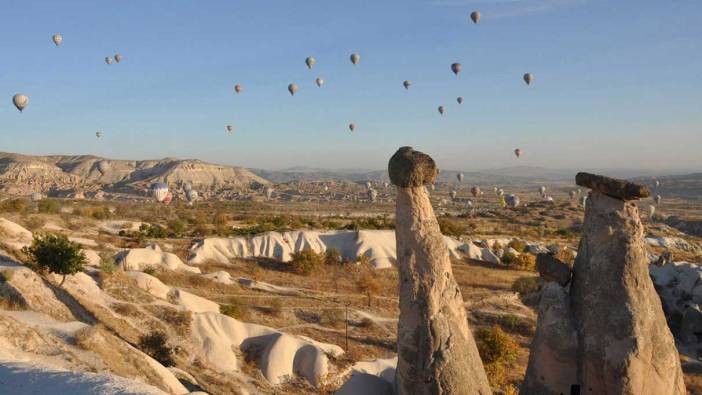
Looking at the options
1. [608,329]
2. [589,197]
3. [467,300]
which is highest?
[589,197]

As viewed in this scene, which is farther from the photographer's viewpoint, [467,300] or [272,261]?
[272,261]

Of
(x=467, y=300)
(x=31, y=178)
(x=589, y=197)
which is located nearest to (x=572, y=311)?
(x=589, y=197)

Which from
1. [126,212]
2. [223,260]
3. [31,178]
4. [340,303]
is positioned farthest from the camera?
[31,178]

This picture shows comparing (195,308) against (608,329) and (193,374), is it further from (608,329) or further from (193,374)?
(608,329)

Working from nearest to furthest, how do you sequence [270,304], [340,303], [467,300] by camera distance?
[270,304] < [340,303] < [467,300]

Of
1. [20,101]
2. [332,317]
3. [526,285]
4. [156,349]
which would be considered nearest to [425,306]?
[156,349]

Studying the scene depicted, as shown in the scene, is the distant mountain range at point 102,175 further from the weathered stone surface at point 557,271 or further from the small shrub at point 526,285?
the weathered stone surface at point 557,271
